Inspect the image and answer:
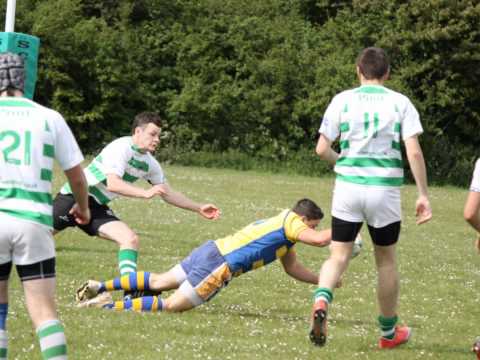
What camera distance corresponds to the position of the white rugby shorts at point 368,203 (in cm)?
805

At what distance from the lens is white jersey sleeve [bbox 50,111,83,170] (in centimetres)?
601

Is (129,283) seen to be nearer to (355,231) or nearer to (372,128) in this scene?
(355,231)

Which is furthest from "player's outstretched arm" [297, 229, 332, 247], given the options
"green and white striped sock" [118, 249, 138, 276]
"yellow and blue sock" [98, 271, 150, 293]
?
"green and white striped sock" [118, 249, 138, 276]

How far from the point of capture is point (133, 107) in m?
45.5

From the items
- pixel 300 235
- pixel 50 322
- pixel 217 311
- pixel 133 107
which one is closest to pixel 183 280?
pixel 217 311

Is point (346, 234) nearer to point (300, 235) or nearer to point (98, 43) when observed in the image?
point (300, 235)

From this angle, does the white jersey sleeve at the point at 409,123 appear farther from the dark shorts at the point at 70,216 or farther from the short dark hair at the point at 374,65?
the dark shorts at the point at 70,216

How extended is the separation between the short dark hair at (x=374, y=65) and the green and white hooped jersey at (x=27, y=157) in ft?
9.57

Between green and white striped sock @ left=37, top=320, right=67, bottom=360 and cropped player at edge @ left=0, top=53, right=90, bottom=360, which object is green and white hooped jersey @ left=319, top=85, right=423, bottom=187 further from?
green and white striped sock @ left=37, top=320, right=67, bottom=360

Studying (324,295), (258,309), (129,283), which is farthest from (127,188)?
(324,295)

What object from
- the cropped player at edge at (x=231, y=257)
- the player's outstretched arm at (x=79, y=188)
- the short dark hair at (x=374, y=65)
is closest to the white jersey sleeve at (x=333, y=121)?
the short dark hair at (x=374, y=65)

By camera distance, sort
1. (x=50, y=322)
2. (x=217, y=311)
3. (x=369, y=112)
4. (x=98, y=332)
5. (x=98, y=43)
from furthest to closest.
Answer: (x=98, y=43) → (x=217, y=311) → (x=98, y=332) → (x=369, y=112) → (x=50, y=322)

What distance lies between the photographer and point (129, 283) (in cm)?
992

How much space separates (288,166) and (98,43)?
9.97 meters
